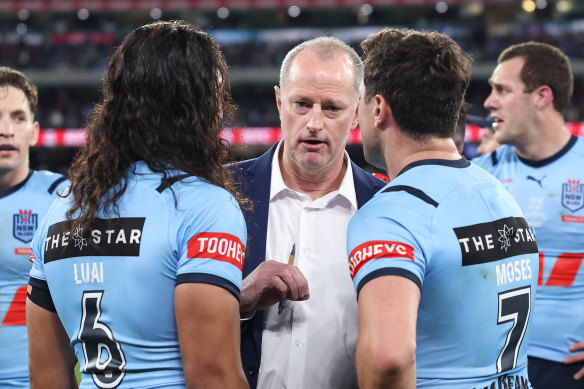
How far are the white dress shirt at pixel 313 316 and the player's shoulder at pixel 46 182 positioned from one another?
1.61m

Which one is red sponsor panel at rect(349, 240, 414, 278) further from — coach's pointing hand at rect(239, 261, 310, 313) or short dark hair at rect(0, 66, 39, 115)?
short dark hair at rect(0, 66, 39, 115)

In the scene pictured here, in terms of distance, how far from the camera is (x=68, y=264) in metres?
1.73

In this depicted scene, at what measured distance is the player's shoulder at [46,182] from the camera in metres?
3.54

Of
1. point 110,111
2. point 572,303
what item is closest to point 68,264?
point 110,111

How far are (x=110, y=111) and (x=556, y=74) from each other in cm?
317

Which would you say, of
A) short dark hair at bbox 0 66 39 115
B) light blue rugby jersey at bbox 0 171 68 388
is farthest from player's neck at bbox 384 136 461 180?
short dark hair at bbox 0 66 39 115

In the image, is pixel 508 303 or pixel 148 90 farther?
pixel 508 303

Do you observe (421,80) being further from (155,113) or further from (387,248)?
(155,113)

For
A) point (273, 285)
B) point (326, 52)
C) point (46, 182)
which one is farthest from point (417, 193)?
point (46, 182)

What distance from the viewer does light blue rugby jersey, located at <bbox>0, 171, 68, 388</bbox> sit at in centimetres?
322

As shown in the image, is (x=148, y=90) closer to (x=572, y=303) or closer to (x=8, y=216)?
(x=8, y=216)

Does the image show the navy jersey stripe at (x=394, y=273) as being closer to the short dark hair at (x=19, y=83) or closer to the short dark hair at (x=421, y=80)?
the short dark hair at (x=421, y=80)

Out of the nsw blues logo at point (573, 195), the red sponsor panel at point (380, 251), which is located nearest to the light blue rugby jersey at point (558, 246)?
the nsw blues logo at point (573, 195)

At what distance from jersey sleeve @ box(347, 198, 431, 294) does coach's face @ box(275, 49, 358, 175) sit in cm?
79
